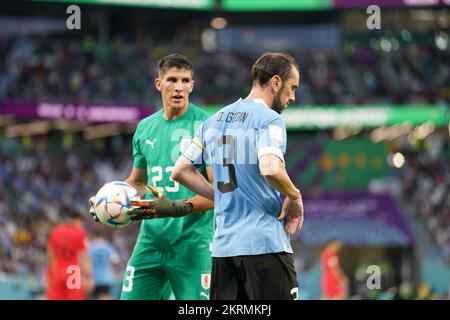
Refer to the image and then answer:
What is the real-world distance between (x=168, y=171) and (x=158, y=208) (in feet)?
3.30

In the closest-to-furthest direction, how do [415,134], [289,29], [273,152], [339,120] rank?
Result: [273,152]
[339,120]
[415,134]
[289,29]

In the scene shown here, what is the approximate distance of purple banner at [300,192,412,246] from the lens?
30.8m

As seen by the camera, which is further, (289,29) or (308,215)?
(289,29)

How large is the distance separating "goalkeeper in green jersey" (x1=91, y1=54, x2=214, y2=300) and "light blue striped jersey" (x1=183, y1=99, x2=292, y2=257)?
1163mm

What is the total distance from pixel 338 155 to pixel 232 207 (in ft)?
94.2

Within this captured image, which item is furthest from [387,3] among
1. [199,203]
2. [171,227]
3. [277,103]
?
[277,103]

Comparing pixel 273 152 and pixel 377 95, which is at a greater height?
pixel 377 95

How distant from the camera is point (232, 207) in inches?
254

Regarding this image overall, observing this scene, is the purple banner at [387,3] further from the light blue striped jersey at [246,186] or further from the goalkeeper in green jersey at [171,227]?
the light blue striped jersey at [246,186]

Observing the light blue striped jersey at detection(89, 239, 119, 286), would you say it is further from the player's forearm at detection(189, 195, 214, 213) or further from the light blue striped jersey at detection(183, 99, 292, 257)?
the light blue striped jersey at detection(183, 99, 292, 257)

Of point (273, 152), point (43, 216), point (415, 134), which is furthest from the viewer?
point (415, 134)

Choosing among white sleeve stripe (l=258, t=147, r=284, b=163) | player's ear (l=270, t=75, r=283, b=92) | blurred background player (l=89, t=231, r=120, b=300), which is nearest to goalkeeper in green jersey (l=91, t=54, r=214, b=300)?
player's ear (l=270, t=75, r=283, b=92)

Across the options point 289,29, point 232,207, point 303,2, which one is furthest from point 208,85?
point 232,207
